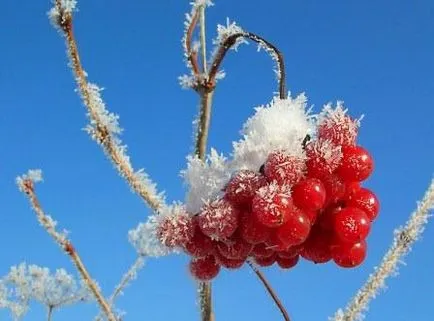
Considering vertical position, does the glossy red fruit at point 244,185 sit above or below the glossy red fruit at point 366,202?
above

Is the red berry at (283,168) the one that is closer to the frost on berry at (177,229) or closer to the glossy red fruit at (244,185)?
the glossy red fruit at (244,185)

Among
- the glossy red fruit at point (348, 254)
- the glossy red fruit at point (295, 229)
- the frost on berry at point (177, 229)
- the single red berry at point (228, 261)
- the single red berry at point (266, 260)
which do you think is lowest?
the glossy red fruit at point (348, 254)

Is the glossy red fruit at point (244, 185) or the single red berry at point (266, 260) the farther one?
the single red berry at point (266, 260)

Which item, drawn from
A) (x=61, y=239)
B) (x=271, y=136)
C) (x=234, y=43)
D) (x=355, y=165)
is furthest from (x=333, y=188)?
(x=61, y=239)

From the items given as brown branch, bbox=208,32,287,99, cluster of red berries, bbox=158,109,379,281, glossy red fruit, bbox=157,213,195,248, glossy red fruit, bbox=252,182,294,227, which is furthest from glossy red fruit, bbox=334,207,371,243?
brown branch, bbox=208,32,287,99

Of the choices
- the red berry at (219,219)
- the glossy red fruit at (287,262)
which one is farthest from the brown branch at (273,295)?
the red berry at (219,219)

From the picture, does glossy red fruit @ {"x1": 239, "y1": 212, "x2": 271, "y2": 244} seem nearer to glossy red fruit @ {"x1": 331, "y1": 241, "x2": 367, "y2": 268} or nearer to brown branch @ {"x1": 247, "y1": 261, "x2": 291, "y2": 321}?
glossy red fruit @ {"x1": 331, "y1": 241, "x2": 367, "y2": 268}
